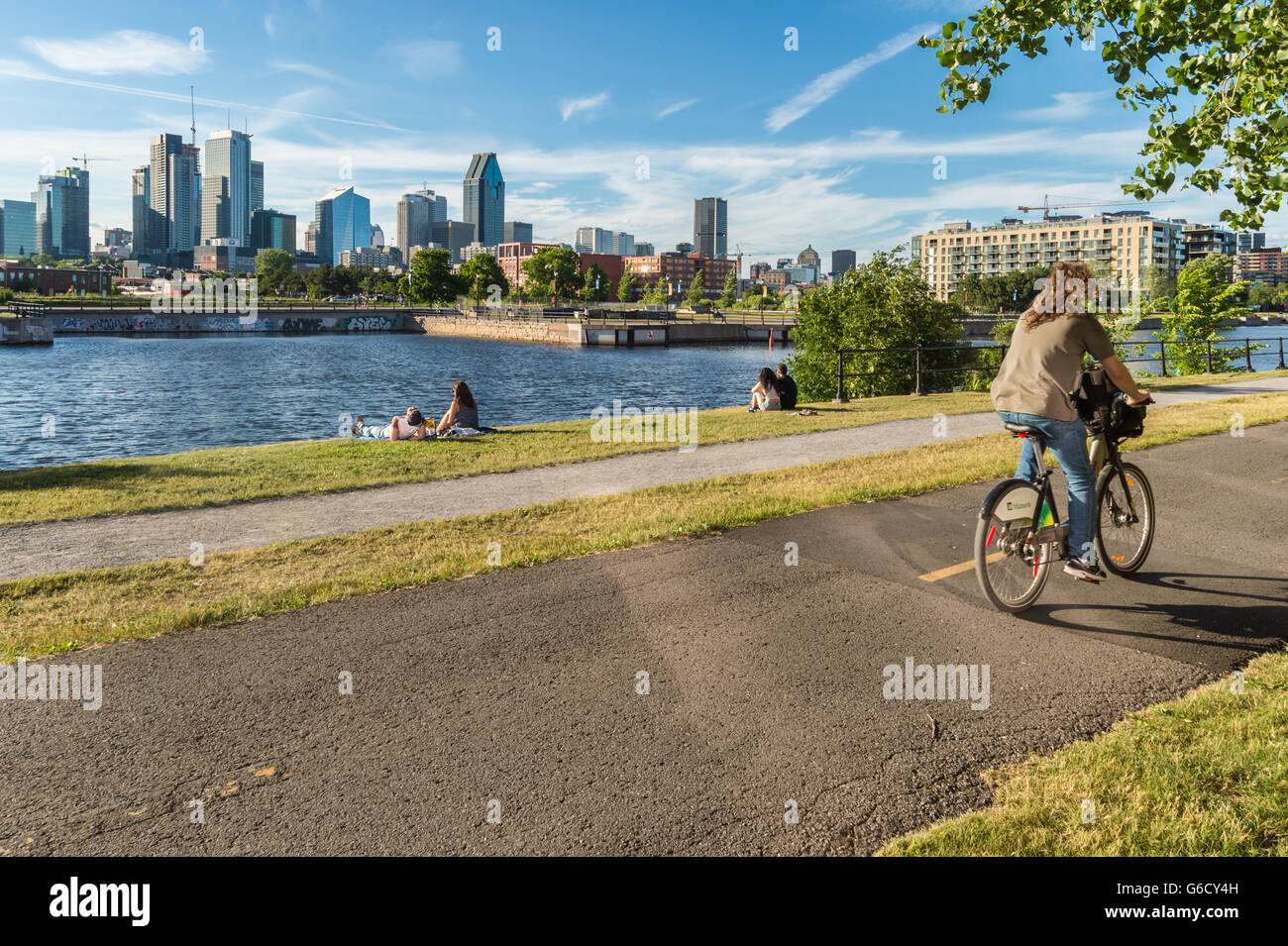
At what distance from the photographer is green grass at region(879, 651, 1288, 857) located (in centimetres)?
334

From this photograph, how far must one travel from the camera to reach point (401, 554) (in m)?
7.73

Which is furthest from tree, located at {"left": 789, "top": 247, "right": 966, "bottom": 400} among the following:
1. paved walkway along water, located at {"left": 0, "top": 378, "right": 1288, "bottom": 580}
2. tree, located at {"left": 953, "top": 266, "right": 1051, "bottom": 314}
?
tree, located at {"left": 953, "top": 266, "right": 1051, "bottom": 314}

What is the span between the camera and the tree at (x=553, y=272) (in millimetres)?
185750

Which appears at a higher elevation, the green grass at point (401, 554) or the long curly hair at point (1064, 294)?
the long curly hair at point (1064, 294)

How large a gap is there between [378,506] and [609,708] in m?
6.12

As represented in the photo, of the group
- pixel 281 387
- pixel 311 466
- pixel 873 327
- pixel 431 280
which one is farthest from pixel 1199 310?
pixel 431 280

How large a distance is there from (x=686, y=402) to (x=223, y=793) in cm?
3997

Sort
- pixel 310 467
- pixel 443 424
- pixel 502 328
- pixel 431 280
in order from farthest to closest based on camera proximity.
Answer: pixel 431 280
pixel 502 328
pixel 443 424
pixel 310 467

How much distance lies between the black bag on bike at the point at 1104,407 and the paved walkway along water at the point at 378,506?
5329 mm

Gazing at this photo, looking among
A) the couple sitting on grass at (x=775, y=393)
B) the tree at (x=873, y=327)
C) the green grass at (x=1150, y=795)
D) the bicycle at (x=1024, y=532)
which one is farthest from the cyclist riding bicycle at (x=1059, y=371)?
the tree at (x=873, y=327)

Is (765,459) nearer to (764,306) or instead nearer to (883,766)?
(883,766)

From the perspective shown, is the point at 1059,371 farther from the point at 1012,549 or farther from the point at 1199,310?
the point at 1199,310

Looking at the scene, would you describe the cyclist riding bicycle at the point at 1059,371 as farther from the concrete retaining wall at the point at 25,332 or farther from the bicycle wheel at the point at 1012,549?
the concrete retaining wall at the point at 25,332

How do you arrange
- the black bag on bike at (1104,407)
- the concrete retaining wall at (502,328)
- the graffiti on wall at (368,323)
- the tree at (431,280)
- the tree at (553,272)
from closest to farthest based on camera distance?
the black bag on bike at (1104,407), the concrete retaining wall at (502,328), the graffiti on wall at (368,323), the tree at (431,280), the tree at (553,272)
